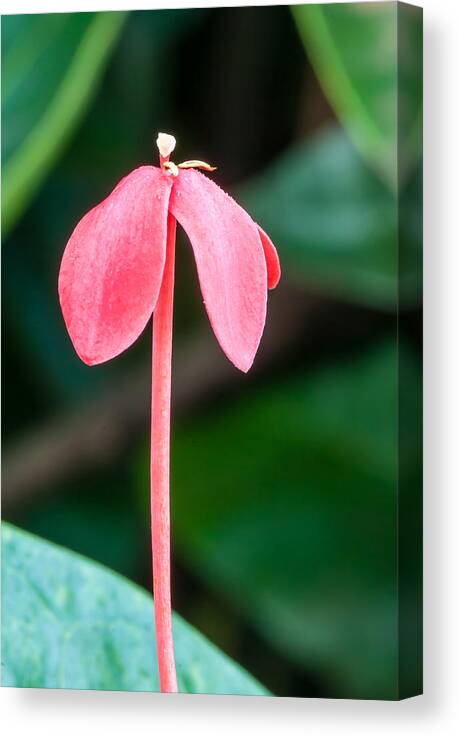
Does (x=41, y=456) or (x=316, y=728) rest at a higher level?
(x=41, y=456)

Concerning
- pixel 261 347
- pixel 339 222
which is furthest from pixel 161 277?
pixel 339 222

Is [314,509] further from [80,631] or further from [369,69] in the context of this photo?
[369,69]

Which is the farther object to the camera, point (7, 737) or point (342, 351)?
point (7, 737)

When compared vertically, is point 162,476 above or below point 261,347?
below

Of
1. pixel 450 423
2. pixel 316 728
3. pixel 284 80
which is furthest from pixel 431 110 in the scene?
pixel 316 728

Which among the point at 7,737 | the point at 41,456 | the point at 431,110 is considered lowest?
the point at 7,737

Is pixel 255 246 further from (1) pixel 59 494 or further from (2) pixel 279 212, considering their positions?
(1) pixel 59 494
